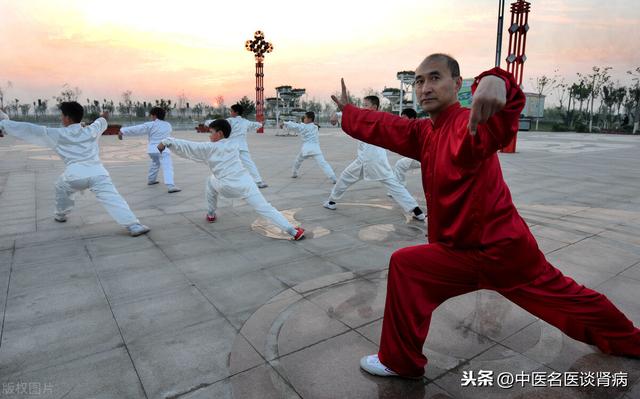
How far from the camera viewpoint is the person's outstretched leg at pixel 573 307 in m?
2.32

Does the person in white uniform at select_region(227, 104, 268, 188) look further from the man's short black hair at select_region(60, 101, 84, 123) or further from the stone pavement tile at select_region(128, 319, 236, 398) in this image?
the stone pavement tile at select_region(128, 319, 236, 398)

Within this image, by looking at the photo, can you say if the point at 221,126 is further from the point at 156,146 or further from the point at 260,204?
the point at 156,146

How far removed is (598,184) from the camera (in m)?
9.59

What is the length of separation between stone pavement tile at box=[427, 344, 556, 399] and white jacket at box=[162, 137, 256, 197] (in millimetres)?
3463

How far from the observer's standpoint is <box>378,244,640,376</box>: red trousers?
221cm

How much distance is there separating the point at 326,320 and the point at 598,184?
366 inches

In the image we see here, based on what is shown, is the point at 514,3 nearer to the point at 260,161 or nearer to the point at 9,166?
the point at 260,161

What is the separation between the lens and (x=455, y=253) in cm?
221

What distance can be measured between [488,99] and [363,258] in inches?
123

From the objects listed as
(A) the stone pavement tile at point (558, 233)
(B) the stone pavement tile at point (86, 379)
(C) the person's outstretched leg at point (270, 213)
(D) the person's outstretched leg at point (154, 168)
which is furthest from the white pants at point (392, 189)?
(D) the person's outstretched leg at point (154, 168)

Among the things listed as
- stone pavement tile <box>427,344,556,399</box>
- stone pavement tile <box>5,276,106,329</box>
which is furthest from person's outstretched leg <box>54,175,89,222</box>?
stone pavement tile <box>427,344,556,399</box>

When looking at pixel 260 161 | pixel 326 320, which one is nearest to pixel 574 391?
pixel 326 320

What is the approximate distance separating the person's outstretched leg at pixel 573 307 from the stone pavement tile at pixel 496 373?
363mm

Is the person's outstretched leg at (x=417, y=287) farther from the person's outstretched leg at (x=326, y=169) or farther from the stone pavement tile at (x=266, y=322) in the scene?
the person's outstretched leg at (x=326, y=169)
